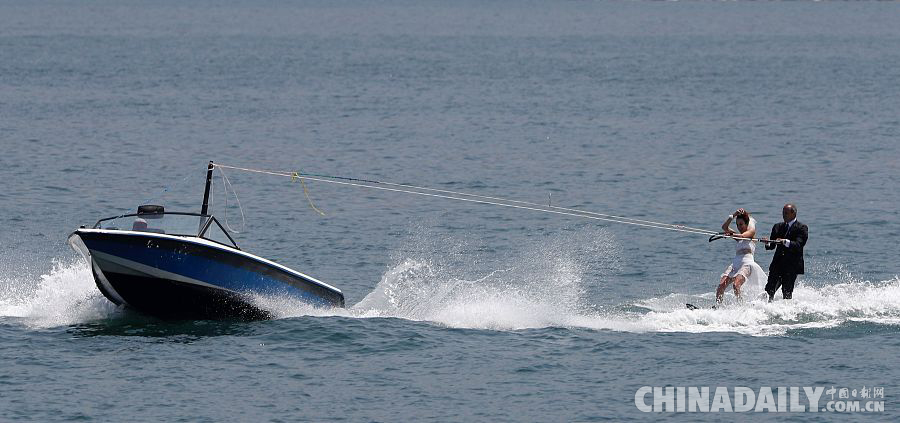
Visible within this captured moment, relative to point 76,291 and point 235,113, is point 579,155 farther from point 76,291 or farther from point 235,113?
point 76,291

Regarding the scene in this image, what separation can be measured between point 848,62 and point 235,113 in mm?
49867

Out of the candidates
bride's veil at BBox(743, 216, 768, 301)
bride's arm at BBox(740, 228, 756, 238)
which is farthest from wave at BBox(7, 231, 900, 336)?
bride's arm at BBox(740, 228, 756, 238)

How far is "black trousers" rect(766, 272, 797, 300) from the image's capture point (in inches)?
914

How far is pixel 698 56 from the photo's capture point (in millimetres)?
101812

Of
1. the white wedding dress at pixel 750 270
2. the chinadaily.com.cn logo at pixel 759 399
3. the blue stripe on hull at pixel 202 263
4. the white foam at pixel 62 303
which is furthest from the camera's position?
the white foam at pixel 62 303

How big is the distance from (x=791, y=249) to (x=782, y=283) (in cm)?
70

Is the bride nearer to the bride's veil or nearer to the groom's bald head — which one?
the bride's veil

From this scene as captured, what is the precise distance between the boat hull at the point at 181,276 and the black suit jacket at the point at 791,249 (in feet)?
26.0

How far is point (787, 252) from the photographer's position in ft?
75.5

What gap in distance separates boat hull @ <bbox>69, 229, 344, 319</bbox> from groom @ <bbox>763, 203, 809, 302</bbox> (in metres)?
7.88

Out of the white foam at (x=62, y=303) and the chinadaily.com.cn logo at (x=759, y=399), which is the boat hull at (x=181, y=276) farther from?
the chinadaily.com.cn logo at (x=759, y=399)

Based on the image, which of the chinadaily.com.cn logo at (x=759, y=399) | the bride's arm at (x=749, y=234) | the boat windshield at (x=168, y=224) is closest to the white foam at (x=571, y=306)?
the bride's arm at (x=749, y=234)

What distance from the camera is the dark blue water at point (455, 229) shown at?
2058 cm

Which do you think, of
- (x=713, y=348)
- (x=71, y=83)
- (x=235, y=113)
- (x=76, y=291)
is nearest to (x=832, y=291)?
(x=713, y=348)
